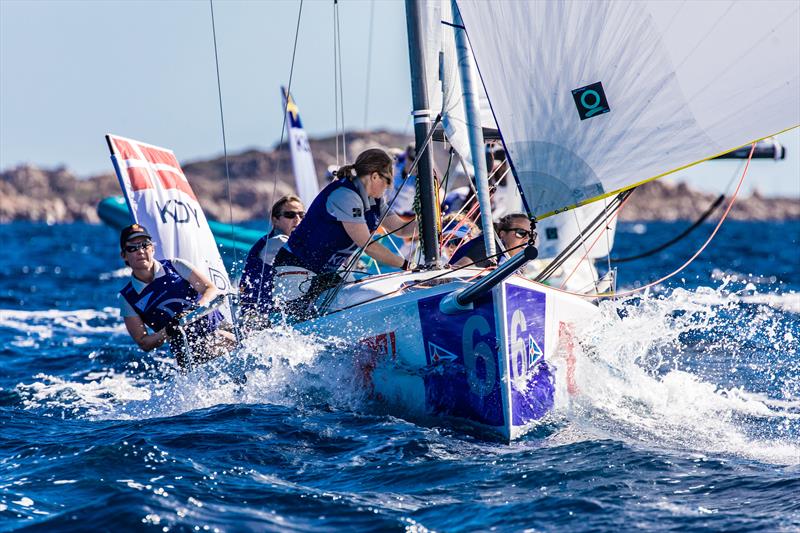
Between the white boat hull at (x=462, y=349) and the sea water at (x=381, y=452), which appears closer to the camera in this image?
the sea water at (x=381, y=452)

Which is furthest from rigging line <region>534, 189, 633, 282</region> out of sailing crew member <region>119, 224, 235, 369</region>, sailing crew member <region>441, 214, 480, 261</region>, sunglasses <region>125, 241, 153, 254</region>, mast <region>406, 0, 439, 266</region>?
sunglasses <region>125, 241, 153, 254</region>

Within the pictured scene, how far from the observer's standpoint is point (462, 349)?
172 inches

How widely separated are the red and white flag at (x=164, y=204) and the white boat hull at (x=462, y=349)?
2.42 metres

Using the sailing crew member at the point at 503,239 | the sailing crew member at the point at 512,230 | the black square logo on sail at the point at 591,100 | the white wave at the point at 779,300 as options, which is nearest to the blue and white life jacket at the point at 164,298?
the sailing crew member at the point at 503,239

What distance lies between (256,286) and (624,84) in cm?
248

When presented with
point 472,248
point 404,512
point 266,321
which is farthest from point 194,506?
point 472,248

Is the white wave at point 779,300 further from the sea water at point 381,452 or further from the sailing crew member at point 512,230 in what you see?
the sailing crew member at point 512,230

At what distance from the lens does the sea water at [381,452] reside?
337 centimetres

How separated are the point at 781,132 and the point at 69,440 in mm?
3413

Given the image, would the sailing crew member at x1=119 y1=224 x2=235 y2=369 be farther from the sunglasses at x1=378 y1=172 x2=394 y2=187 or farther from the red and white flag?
the red and white flag

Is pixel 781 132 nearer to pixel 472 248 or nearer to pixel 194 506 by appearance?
pixel 472 248

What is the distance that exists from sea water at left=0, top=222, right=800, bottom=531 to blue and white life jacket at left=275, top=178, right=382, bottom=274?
0.50 meters

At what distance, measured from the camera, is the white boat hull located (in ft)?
14.1

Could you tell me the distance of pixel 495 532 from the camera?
3.21m
